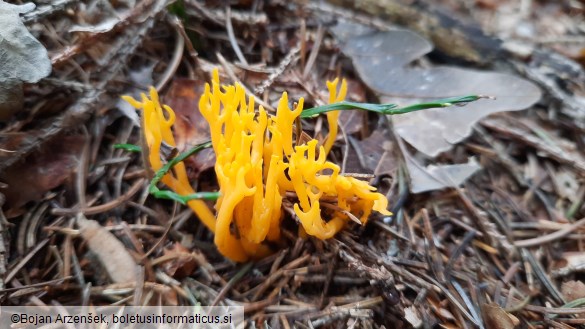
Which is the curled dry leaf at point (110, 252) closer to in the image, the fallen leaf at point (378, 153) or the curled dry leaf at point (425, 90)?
the fallen leaf at point (378, 153)

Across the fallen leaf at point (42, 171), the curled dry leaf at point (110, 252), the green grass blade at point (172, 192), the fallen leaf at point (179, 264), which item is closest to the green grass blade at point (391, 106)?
the green grass blade at point (172, 192)

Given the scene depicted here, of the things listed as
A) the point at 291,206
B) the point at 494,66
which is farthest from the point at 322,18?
the point at 291,206

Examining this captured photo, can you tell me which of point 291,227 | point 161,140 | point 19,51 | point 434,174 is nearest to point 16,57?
point 19,51

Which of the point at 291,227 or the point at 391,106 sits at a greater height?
the point at 391,106

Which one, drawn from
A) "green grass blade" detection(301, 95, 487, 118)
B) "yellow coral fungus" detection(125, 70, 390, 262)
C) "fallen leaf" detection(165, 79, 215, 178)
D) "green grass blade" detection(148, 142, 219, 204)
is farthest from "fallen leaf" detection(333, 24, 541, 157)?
"green grass blade" detection(148, 142, 219, 204)

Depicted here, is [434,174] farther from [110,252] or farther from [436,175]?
[110,252]

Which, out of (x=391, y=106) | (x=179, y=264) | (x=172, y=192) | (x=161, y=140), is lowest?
(x=179, y=264)

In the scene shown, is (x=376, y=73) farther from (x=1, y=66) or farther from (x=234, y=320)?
(x=1, y=66)
